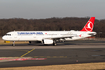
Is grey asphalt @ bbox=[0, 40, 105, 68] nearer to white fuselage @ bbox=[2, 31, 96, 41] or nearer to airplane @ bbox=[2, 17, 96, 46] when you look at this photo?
airplane @ bbox=[2, 17, 96, 46]

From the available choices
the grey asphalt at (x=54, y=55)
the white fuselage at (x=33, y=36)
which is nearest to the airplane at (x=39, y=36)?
the white fuselage at (x=33, y=36)

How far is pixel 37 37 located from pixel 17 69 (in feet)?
A: 103

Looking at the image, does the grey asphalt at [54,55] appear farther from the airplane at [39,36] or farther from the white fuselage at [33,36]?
the white fuselage at [33,36]

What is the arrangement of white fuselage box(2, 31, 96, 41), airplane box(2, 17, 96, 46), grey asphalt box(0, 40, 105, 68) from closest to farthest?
1. grey asphalt box(0, 40, 105, 68)
2. airplane box(2, 17, 96, 46)
3. white fuselage box(2, 31, 96, 41)

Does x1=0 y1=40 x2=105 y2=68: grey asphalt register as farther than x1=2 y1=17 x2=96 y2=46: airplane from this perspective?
No

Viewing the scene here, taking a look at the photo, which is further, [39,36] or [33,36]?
[39,36]

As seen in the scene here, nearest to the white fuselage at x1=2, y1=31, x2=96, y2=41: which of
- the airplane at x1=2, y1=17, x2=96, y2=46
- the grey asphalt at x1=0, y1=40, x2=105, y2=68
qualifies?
the airplane at x1=2, y1=17, x2=96, y2=46

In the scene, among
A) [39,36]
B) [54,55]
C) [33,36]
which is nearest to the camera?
[54,55]

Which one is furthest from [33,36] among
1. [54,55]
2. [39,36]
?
[54,55]

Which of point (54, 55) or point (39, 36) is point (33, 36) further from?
point (54, 55)

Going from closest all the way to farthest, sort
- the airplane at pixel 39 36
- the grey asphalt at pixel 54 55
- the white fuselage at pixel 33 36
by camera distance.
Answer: the grey asphalt at pixel 54 55
the airplane at pixel 39 36
the white fuselage at pixel 33 36

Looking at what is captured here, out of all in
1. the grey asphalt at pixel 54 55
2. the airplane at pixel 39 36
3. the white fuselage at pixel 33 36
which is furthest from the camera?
the white fuselage at pixel 33 36

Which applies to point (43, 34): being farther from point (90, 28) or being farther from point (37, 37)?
point (90, 28)

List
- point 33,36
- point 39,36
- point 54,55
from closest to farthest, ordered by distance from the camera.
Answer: point 54,55
point 33,36
point 39,36
